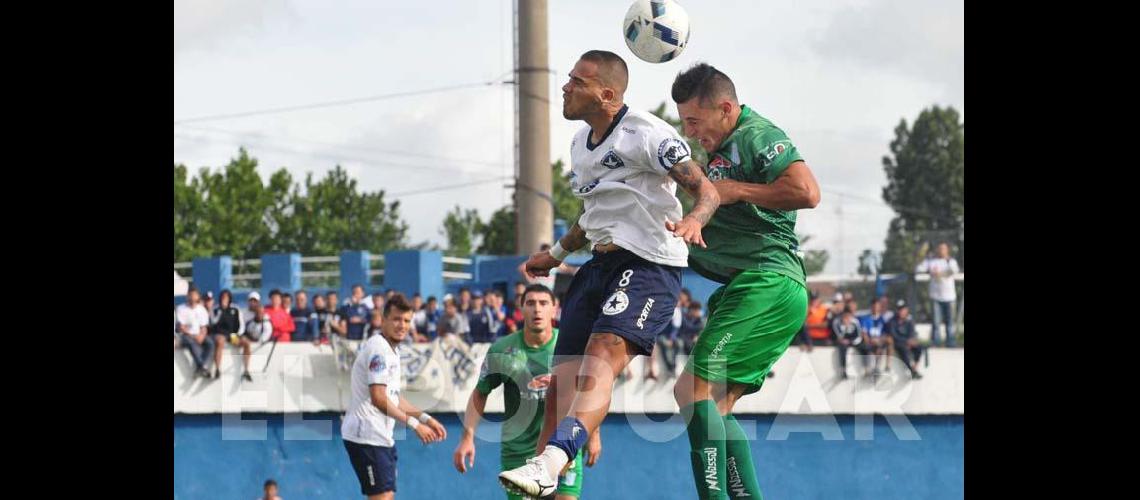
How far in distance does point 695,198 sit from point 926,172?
304ft

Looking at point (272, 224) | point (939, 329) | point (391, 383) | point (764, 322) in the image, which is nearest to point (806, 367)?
point (939, 329)

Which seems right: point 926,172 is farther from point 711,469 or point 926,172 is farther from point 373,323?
point 711,469

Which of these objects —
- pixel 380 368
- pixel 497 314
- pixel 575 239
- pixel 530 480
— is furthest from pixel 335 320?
pixel 530 480

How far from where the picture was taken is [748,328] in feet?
26.6

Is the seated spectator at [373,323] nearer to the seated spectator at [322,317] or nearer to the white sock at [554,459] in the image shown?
the seated spectator at [322,317]

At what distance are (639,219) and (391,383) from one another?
20.7ft

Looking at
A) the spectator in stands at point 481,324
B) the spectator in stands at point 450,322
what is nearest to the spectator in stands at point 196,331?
the spectator in stands at point 450,322

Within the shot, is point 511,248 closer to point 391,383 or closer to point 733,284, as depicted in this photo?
point 391,383

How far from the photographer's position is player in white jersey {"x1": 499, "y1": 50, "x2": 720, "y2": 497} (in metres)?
7.63

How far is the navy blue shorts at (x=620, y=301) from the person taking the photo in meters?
7.80

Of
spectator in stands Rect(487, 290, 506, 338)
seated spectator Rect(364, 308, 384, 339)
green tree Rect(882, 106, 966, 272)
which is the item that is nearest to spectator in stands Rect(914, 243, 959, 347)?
Answer: spectator in stands Rect(487, 290, 506, 338)

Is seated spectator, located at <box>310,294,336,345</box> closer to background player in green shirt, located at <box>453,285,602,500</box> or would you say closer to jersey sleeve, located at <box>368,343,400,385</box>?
jersey sleeve, located at <box>368,343,400,385</box>

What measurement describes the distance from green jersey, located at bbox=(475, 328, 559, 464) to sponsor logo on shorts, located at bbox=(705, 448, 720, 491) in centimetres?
412

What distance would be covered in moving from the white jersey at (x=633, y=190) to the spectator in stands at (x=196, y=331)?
44.0 ft
